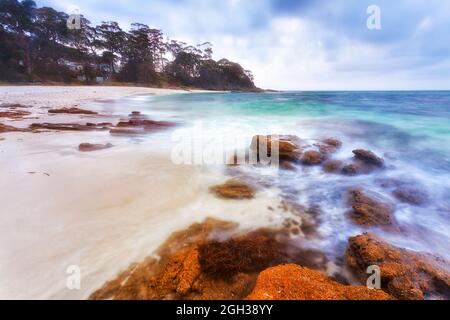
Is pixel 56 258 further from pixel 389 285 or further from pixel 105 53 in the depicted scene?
pixel 105 53

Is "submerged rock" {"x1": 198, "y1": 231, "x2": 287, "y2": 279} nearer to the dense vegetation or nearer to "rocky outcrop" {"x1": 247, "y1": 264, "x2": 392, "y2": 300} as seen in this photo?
"rocky outcrop" {"x1": 247, "y1": 264, "x2": 392, "y2": 300}

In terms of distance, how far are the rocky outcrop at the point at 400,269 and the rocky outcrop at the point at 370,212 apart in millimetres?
875

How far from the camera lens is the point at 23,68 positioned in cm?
4178

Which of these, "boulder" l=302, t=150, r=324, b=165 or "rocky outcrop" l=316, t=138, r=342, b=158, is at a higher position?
"rocky outcrop" l=316, t=138, r=342, b=158

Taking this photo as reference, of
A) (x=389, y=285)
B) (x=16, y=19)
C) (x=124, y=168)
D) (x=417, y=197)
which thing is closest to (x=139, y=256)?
(x=389, y=285)

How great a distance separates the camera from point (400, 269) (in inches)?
106

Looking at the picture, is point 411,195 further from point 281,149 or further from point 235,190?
point 235,190

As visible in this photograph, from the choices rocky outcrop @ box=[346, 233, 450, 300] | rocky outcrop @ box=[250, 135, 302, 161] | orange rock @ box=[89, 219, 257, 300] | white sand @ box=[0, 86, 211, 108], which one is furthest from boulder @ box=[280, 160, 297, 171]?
white sand @ box=[0, 86, 211, 108]

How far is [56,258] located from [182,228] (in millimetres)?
1681

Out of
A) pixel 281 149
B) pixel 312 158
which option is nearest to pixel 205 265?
pixel 281 149

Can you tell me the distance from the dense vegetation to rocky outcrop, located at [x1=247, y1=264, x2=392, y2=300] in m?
52.8

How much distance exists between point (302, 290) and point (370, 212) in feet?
9.34

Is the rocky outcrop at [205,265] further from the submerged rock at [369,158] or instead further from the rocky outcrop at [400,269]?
the submerged rock at [369,158]

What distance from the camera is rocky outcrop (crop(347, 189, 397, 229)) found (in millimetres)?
4078
